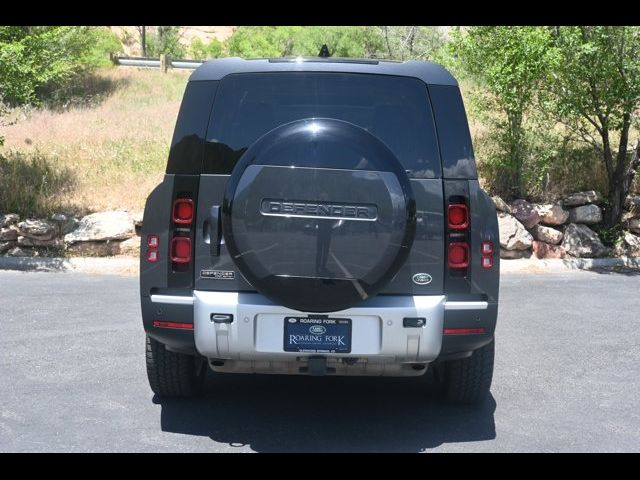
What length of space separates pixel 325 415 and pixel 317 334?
1018 mm

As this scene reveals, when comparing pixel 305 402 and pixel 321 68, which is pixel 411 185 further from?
pixel 305 402

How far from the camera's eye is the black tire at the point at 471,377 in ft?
17.4

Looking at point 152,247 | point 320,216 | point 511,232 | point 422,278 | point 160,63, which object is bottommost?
point 511,232

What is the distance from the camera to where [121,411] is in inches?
210

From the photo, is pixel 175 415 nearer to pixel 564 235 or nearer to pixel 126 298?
pixel 126 298

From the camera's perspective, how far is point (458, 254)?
4676 mm

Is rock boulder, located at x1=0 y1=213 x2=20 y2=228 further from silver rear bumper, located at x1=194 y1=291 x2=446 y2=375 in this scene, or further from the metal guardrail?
the metal guardrail

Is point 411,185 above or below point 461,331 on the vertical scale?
above

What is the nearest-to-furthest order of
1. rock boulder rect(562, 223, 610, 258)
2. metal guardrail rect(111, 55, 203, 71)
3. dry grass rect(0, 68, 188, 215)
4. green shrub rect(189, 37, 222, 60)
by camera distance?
rock boulder rect(562, 223, 610, 258) < dry grass rect(0, 68, 188, 215) < metal guardrail rect(111, 55, 203, 71) < green shrub rect(189, 37, 222, 60)

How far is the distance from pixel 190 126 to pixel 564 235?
8.68 metres

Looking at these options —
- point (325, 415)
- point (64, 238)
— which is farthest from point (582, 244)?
point (325, 415)

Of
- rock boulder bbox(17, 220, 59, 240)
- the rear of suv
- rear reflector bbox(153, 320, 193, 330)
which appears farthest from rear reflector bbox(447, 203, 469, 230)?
rock boulder bbox(17, 220, 59, 240)

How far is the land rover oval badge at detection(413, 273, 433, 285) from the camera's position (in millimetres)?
4609

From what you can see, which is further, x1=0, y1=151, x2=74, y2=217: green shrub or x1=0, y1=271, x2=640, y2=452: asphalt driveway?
x1=0, y1=151, x2=74, y2=217: green shrub
